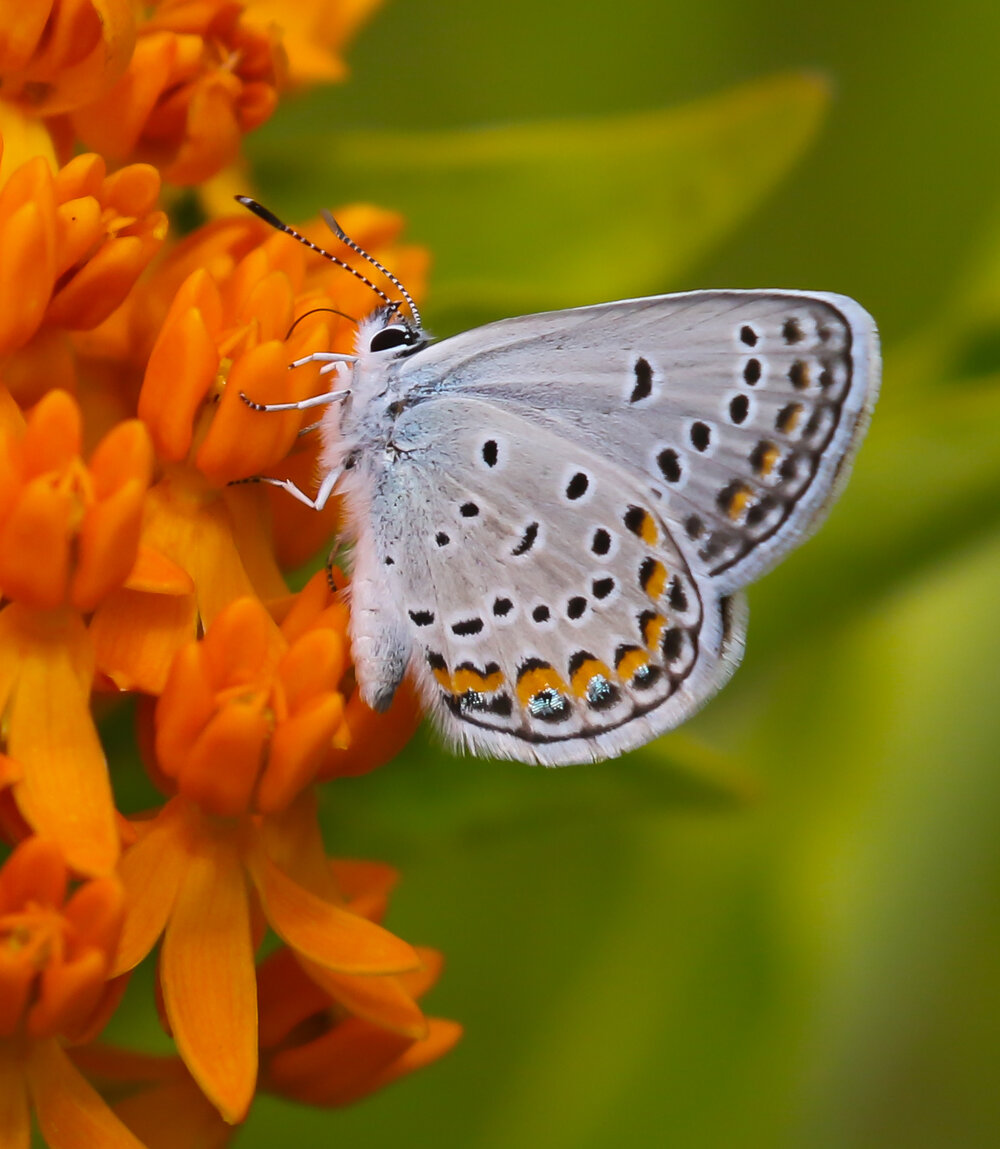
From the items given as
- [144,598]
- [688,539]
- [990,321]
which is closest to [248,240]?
[144,598]

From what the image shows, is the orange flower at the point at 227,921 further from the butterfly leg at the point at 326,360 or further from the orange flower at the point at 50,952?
the butterfly leg at the point at 326,360

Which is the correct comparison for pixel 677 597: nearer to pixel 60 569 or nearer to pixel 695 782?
pixel 695 782

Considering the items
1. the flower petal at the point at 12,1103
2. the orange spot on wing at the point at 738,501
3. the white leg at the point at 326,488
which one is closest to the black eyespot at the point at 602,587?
the orange spot on wing at the point at 738,501

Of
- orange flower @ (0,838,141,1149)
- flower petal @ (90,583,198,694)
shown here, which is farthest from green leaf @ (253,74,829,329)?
orange flower @ (0,838,141,1149)

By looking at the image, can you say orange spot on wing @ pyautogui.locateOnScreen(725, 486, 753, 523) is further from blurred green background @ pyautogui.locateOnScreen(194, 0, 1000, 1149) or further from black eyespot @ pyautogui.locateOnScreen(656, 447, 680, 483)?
blurred green background @ pyautogui.locateOnScreen(194, 0, 1000, 1149)

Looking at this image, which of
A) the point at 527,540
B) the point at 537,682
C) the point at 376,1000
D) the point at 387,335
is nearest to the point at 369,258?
the point at 387,335

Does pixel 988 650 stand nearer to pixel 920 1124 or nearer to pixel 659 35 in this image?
pixel 920 1124

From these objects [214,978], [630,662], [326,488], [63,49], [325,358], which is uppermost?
[63,49]
